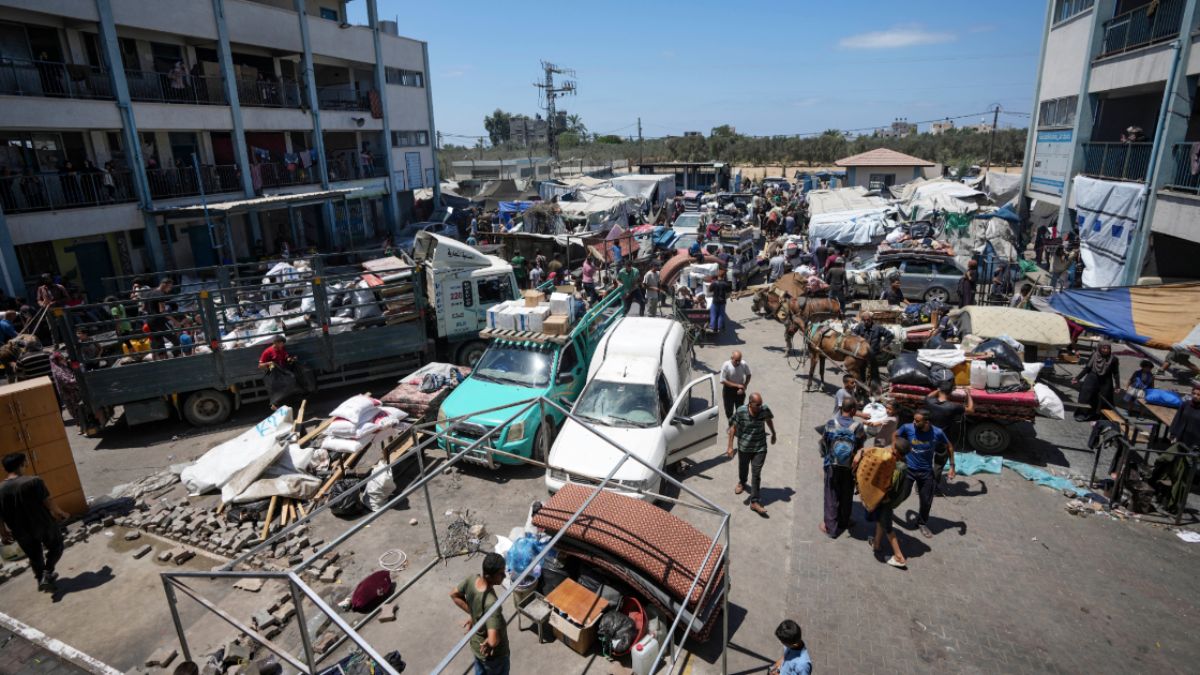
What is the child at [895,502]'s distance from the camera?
7.04m

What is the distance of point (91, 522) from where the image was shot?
28.0ft

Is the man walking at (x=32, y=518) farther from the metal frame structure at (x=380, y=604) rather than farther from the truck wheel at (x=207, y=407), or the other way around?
the truck wheel at (x=207, y=407)

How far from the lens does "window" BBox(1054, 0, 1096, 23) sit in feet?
66.8

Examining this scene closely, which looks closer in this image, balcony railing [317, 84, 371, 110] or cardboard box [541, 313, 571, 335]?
cardboard box [541, 313, 571, 335]

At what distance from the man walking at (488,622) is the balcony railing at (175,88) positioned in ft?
71.0

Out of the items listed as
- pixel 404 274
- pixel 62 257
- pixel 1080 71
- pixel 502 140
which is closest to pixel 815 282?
pixel 404 274

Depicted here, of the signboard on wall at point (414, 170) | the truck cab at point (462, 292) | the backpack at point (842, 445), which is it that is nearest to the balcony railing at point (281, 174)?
the signboard on wall at point (414, 170)

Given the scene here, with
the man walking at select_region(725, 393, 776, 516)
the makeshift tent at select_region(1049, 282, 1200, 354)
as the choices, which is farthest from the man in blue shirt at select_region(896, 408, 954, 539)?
the makeshift tent at select_region(1049, 282, 1200, 354)

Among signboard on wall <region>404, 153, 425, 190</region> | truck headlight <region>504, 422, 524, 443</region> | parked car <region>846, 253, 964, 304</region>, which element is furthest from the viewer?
signboard on wall <region>404, 153, 425, 190</region>

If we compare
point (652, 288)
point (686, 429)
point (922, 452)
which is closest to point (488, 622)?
point (686, 429)

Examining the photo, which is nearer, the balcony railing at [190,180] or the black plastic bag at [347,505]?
the black plastic bag at [347,505]

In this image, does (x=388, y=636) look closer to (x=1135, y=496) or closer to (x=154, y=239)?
(x=1135, y=496)

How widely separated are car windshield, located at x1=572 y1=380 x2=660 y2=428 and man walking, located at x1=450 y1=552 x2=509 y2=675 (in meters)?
3.88

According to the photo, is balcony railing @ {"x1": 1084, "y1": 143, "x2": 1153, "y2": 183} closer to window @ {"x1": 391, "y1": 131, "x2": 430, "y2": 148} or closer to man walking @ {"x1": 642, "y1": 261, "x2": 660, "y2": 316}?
man walking @ {"x1": 642, "y1": 261, "x2": 660, "y2": 316}
